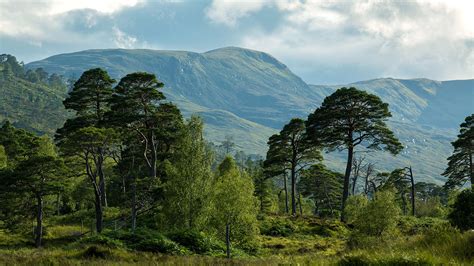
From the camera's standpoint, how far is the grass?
28.9 feet

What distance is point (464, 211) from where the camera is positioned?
2375 centimetres

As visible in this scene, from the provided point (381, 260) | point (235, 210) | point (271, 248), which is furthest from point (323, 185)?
point (381, 260)

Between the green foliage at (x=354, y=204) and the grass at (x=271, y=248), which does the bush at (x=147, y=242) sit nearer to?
the grass at (x=271, y=248)

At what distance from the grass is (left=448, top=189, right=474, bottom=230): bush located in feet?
10.1

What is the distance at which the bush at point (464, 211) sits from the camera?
2277 cm

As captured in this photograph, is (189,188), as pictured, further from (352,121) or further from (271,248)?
(352,121)

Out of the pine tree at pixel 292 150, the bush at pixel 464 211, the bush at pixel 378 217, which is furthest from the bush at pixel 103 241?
the pine tree at pixel 292 150

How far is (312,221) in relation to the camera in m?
46.9

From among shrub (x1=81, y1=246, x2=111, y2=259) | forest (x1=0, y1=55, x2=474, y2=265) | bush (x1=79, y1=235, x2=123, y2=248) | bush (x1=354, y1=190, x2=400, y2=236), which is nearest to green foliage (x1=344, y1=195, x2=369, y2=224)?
forest (x1=0, y1=55, x2=474, y2=265)

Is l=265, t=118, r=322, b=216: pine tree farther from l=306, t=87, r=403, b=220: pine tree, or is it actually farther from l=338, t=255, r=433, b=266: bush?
l=338, t=255, r=433, b=266: bush

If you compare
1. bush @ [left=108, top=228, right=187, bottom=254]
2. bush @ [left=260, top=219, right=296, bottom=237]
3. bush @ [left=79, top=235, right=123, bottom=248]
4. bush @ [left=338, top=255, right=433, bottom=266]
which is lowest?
bush @ [left=260, top=219, right=296, bottom=237]

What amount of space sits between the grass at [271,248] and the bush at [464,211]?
307 centimetres

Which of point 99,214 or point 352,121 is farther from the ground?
point 352,121

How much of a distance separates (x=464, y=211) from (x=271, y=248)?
15198mm
